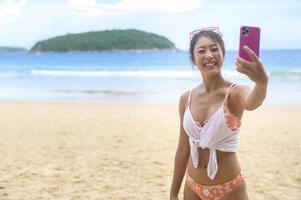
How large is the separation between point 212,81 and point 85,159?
5.01 meters

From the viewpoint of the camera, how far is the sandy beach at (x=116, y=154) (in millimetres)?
5586

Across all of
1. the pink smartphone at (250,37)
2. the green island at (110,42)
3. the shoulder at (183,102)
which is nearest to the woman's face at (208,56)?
the shoulder at (183,102)

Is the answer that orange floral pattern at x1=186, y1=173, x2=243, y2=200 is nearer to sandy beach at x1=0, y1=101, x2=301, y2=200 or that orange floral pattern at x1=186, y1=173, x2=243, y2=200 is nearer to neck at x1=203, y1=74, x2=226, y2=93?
neck at x1=203, y1=74, x2=226, y2=93

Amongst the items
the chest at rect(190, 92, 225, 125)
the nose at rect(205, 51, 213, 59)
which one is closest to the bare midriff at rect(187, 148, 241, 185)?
the chest at rect(190, 92, 225, 125)

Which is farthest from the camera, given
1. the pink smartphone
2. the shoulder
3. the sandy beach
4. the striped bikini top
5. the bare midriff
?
the sandy beach

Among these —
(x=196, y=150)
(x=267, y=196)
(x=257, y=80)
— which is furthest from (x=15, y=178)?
(x=257, y=80)

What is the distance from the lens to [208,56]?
2.24 m

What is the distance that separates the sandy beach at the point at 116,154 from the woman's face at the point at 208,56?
327cm

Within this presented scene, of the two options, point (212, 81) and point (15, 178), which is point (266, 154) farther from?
point (212, 81)

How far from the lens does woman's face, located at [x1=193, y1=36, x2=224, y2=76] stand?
7.38ft

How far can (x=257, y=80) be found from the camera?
1.83 meters

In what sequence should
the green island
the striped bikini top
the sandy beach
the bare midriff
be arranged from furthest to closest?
1. the green island
2. the sandy beach
3. the bare midriff
4. the striped bikini top

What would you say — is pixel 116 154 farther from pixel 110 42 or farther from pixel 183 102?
pixel 110 42

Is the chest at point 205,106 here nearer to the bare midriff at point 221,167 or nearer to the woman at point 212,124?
the woman at point 212,124
